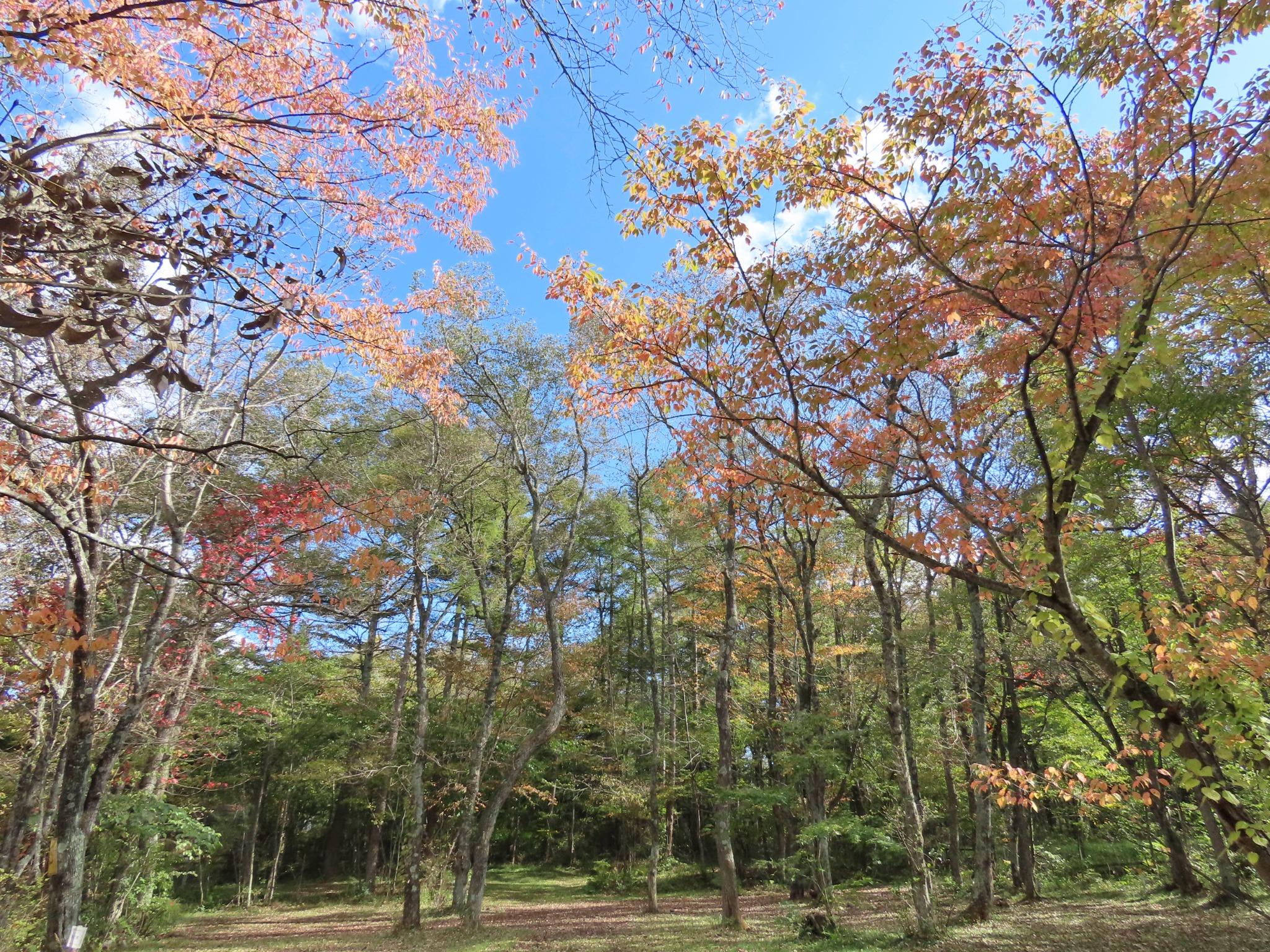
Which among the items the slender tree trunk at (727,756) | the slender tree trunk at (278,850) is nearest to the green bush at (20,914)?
the slender tree trunk at (727,756)

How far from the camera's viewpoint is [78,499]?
4.85m

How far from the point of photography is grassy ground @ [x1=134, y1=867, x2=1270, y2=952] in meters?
7.46

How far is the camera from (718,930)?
9586mm

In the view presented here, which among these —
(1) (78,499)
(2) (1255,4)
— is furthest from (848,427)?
(1) (78,499)

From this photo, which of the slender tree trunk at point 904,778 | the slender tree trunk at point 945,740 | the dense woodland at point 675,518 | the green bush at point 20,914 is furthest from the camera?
the slender tree trunk at point 945,740

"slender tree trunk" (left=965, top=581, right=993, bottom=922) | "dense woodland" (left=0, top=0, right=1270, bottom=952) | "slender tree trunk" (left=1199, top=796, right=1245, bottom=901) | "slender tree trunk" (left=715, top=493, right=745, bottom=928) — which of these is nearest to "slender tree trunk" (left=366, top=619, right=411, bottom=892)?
"dense woodland" (left=0, top=0, right=1270, bottom=952)

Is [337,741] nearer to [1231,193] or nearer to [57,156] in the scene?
[57,156]

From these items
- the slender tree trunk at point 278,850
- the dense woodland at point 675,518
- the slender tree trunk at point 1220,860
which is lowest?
the slender tree trunk at point 278,850

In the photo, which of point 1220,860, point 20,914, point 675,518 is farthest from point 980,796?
point 20,914

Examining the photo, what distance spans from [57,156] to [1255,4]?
7476mm

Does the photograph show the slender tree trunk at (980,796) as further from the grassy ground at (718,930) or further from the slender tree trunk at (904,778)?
the slender tree trunk at (904,778)

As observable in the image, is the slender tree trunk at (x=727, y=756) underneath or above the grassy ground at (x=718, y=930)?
above

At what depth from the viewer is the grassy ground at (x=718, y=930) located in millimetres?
7461

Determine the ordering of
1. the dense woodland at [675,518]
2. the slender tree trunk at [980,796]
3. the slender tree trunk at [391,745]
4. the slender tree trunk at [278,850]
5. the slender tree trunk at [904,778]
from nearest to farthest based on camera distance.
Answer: the dense woodland at [675,518] < the slender tree trunk at [904,778] < the slender tree trunk at [980,796] < the slender tree trunk at [391,745] < the slender tree trunk at [278,850]
